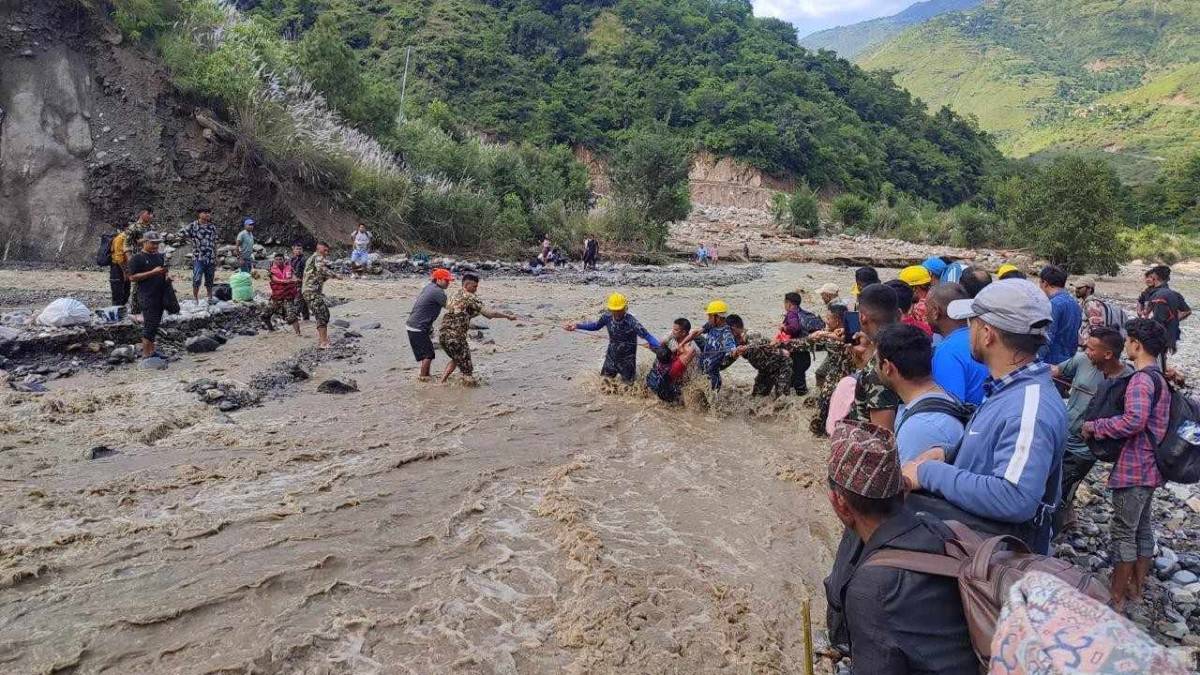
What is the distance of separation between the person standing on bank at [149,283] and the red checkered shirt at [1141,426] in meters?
10.3

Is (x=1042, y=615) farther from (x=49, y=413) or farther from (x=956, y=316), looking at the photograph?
(x=49, y=413)

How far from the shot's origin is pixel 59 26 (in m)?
19.7

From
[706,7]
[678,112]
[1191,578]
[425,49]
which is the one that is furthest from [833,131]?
[1191,578]

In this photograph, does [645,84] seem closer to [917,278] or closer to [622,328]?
[622,328]

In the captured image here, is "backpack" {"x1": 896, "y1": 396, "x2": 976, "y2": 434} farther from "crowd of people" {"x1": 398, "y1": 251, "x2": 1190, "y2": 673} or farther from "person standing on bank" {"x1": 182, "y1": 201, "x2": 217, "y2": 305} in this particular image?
"person standing on bank" {"x1": 182, "y1": 201, "x2": 217, "y2": 305}

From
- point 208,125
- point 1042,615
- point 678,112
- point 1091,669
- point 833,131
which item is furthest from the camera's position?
point 833,131

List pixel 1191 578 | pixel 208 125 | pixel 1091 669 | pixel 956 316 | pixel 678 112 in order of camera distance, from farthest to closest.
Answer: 1. pixel 678 112
2. pixel 208 125
3. pixel 1191 578
4. pixel 956 316
5. pixel 1091 669

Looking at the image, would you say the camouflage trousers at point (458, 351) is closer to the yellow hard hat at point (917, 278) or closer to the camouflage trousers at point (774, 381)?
the camouflage trousers at point (774, 381)

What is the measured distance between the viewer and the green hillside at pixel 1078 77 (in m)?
92.7

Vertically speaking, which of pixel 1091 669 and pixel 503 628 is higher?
pixel 1091 669

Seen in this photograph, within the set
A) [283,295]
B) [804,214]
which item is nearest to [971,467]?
[283,295]

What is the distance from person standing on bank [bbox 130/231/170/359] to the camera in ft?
31.2

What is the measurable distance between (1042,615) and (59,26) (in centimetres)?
2558

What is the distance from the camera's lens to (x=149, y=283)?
9531mm
